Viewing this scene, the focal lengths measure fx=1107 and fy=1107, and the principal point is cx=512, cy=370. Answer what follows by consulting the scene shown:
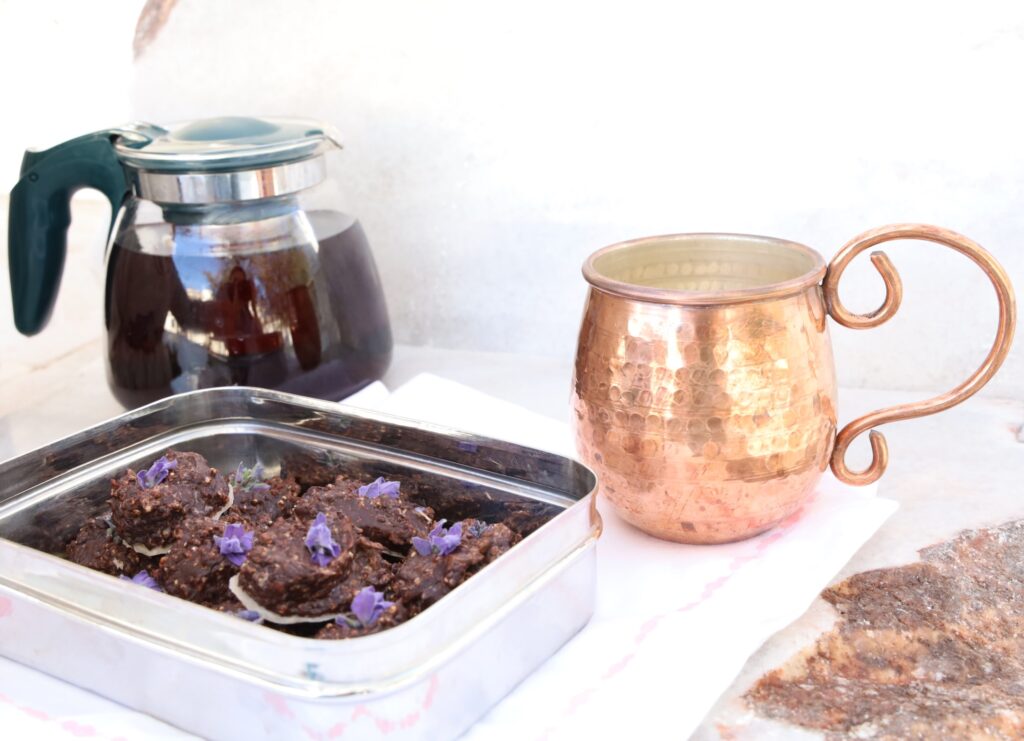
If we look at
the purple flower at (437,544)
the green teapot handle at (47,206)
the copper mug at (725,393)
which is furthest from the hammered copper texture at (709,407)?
the green teapot handle at (47,206)

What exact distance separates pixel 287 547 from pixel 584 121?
46cm

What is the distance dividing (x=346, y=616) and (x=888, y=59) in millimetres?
512

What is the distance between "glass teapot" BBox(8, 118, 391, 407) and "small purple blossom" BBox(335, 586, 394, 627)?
298 millimetres

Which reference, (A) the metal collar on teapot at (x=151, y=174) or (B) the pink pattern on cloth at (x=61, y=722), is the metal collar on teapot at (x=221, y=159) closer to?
(A) the metal collar on teapot at (x=151, y=174)

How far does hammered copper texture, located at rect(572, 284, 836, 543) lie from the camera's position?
1.76 ft

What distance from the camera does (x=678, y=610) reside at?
0.54m

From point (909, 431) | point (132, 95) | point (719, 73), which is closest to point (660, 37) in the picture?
point (719, 73)

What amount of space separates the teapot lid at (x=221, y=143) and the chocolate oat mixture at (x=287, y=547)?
0.68 ft

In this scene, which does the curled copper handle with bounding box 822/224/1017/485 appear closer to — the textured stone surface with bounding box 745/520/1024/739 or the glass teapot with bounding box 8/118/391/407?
the textured stone surface with bounding box 745/520/1024/739

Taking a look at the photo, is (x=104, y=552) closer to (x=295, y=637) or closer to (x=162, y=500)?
(x=162, y=500)

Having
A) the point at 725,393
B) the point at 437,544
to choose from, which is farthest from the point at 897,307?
the point at 437,544

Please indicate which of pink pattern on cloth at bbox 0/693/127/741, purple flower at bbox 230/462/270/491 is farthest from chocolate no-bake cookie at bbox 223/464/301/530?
pink pattern on cloth at bbox 0/693/127/741

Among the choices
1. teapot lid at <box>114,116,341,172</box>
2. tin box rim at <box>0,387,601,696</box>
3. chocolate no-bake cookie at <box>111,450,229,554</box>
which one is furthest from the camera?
teapot lid at <box>114,116,341,172</box>

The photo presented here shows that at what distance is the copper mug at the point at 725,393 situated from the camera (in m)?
0.53
